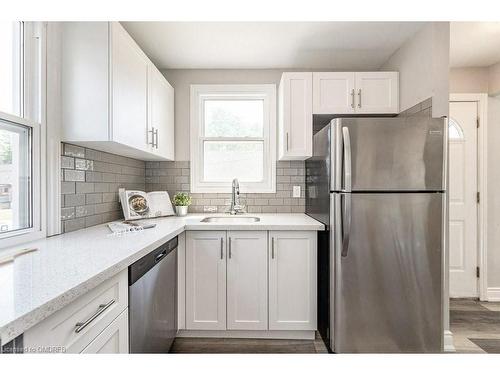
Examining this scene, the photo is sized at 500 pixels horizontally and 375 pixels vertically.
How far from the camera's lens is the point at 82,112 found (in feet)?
4.91

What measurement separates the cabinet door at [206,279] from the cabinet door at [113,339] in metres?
0.83

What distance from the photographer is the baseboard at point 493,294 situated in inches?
106

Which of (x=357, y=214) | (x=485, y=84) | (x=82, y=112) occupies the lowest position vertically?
(x=357, y=214)

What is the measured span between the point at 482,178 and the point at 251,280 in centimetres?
256

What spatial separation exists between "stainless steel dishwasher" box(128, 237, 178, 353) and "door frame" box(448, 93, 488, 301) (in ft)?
9.78

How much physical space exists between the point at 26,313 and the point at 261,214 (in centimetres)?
211

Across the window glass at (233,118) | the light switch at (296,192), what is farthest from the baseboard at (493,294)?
the window glass at (233,118)

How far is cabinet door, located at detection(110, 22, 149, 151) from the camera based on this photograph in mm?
1516

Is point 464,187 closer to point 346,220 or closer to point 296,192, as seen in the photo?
point 296,192

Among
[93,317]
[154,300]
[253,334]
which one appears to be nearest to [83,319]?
[93,317]

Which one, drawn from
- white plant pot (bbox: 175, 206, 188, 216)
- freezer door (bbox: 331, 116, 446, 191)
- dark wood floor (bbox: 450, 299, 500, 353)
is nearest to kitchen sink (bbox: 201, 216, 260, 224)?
white plant pot (bbox: 175, 206, 188, 216)
